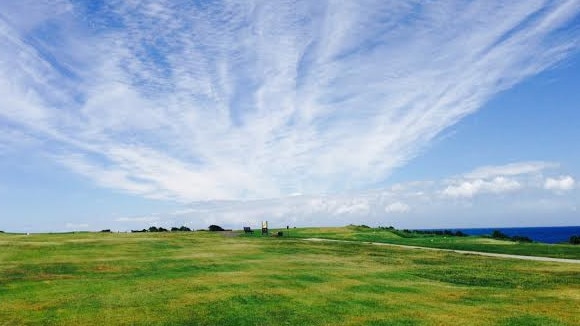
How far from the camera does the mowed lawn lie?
21859 mm

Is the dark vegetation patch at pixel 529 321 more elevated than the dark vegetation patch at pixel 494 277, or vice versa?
the dark vegetation patch at pixel 494 277

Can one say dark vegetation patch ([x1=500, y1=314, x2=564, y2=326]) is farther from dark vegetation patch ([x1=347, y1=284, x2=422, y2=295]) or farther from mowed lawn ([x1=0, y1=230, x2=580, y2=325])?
dark vegetation patch ([x1=347, y1=284, x2=422, y2=295])

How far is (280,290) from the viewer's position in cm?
2816

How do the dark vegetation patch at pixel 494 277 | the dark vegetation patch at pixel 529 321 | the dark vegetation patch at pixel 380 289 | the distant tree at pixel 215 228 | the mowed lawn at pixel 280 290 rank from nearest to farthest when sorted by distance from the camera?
the dark vegetation patch at pixel 529 321 → the mowed lawn at pixel 280 290 → the dark vegetation patch at pixel 380 289 → the dark vegetation patch at pixel 494 277 → the distant tree at pixel 215 228

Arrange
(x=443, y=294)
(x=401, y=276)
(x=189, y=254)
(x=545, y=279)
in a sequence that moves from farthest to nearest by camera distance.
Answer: (x=189, y=254) < (x=401, y=276) < (x=545, y=279) < (x=443, y=294)

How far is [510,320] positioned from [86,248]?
1860 inches

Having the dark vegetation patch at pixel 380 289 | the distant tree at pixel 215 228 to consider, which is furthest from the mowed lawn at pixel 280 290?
the distant tree at pixel 215 228

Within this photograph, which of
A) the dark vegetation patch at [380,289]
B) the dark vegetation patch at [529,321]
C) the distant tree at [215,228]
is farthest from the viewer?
the distant tree at [215,228]

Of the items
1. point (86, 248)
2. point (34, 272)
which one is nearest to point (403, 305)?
point (34, 272)

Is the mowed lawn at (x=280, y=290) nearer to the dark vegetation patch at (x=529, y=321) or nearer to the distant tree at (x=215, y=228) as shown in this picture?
the dark vegetation patch at (x=529, y=321)

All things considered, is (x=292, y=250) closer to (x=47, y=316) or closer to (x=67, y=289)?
(x=67, y=289)

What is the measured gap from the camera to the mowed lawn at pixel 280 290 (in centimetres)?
2186

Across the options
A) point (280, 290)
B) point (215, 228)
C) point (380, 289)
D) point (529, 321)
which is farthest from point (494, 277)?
point (215, 228)

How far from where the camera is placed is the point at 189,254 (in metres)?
48.6
